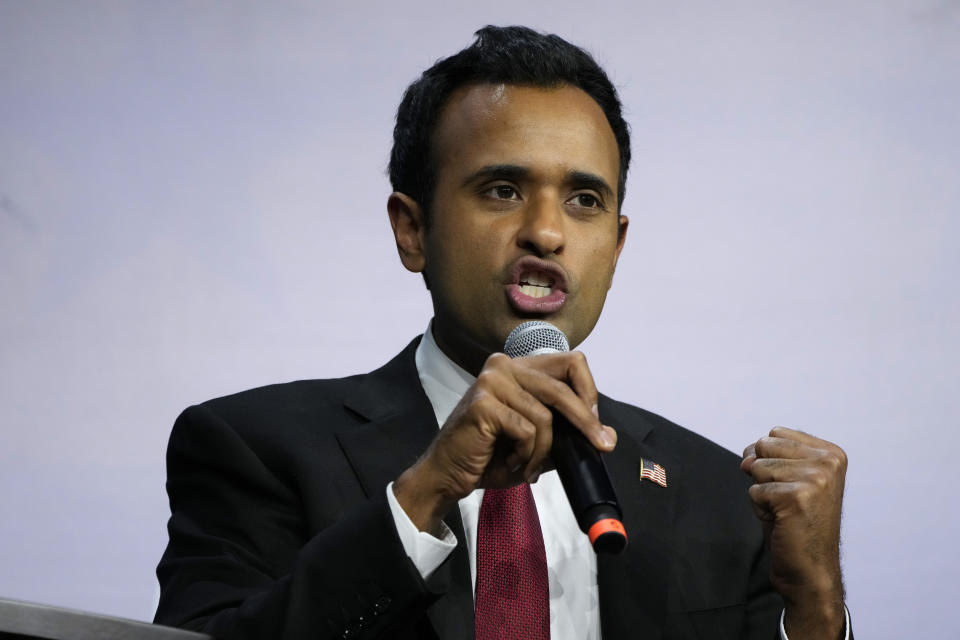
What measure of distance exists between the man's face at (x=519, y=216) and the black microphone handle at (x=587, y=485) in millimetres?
465

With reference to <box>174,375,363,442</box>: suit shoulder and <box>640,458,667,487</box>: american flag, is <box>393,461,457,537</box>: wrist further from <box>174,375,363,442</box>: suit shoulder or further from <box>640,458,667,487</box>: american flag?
<box>640,458,667,487</box>: american flag

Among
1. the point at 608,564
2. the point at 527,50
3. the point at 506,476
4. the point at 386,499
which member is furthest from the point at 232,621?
the point at 527,50

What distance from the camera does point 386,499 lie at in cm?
150

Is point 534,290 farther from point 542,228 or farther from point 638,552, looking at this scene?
point 638,552

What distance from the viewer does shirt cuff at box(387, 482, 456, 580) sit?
4.85 ft

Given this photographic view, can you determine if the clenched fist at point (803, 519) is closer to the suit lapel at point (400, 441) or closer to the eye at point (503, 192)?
the suit lapel at point (400, 441)

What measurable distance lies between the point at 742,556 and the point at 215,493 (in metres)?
0.95

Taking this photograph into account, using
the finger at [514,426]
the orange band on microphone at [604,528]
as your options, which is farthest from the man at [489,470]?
the orange band on microphone at [604,528]

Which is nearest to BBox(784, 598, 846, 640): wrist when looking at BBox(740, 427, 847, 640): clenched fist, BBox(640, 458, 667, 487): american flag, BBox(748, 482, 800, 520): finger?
BBox(740, 427, 847, 640): clenched fist

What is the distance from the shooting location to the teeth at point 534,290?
1.82 metres

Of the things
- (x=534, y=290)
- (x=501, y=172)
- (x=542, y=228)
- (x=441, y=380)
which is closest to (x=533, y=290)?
(x=534, y=290)

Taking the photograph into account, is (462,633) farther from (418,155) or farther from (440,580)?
(418,155)

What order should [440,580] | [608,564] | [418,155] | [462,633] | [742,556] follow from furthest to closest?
[418,155], [742,556], [608,564], [462,633], [440,580]

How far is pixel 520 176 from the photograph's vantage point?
187cm
